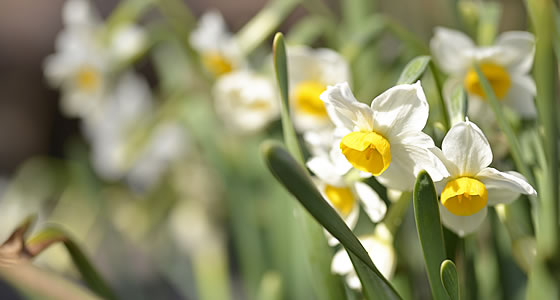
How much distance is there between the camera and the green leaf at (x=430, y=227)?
1.00 ft

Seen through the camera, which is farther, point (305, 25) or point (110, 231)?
point (110, 231)

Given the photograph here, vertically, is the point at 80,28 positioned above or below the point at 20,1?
above

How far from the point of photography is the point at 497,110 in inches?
14.3

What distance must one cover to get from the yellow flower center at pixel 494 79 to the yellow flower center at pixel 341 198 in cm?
15

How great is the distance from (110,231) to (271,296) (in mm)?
505

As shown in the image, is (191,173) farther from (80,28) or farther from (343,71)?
(343,71)

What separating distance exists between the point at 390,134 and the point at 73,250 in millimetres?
258

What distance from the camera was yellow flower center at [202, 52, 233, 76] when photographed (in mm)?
653

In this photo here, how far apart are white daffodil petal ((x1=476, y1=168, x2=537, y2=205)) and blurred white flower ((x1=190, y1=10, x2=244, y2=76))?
15.0 inches

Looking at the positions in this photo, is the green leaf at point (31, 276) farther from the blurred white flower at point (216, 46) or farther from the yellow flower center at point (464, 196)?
the blurred white flower at point (216, 46)

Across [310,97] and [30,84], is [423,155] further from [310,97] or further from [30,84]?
[30,84]

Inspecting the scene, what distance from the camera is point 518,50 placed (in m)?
0.45

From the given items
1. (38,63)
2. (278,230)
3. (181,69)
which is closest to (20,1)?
(38,63)

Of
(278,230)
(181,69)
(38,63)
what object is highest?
(181,69)
